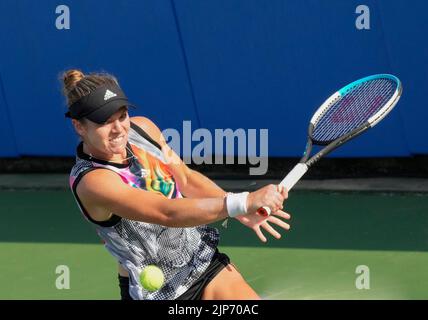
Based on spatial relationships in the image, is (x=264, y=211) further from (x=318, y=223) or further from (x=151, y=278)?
(x=318, y=223)

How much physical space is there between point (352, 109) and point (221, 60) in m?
3.32

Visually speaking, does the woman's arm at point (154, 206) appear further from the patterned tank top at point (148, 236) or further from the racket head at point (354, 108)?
the racket head at point (354, 108)

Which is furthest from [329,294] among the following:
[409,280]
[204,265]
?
[204,265]

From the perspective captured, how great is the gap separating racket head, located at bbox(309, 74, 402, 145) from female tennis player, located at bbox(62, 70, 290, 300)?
0.66 metres

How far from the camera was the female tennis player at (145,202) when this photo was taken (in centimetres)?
370

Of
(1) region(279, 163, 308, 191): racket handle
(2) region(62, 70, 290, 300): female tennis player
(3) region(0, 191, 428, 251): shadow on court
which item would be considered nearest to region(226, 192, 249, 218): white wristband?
(2) region(62, 70, 290, 300): female tennis player

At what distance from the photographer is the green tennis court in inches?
229

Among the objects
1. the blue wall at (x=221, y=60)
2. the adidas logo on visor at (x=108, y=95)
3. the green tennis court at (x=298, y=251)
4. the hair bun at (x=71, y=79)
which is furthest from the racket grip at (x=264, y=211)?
the blue wall at (x=221, y=60)

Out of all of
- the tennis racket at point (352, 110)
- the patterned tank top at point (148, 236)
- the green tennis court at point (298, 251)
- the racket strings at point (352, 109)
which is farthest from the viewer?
the green tennis court at point (298, 251)

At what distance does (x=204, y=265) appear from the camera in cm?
410

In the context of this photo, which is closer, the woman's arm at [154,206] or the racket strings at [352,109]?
the woman's arm at [154,206]

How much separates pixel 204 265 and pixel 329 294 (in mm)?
1735

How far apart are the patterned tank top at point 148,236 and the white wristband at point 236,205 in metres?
0.44

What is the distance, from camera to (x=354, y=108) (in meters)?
4.77
